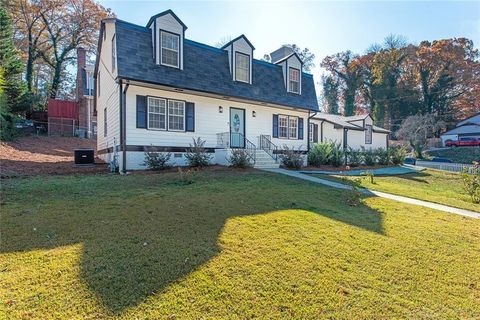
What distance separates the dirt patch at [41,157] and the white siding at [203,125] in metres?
2.09

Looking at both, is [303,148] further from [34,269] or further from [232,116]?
[34,269]

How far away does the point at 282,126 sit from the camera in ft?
56.9

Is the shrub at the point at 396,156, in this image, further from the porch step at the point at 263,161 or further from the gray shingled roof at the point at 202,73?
the porch step at the point at 263,161

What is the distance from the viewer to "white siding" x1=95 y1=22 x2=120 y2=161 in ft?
41.2

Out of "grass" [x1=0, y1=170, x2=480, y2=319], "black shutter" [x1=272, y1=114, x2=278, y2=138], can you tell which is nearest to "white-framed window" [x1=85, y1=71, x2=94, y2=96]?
"black shutter" [x1=272, y1=114, x2=278, y2=138]

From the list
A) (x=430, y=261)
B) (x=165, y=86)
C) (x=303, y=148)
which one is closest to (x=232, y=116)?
(x=165, y=86)

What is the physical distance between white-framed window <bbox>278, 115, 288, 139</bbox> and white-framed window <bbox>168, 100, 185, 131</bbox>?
6202mm

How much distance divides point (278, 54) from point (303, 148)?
6713 mm

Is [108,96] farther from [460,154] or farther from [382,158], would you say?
[460,154]

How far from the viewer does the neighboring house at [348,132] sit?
81.7ft

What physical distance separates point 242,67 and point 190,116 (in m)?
4.16

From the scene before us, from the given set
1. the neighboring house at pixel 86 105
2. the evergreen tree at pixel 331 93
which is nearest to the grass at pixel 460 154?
the evergreen tree at pixel 331 93

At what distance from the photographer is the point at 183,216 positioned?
510 cm

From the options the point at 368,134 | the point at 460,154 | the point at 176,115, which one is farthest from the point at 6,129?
the point at 460,154
